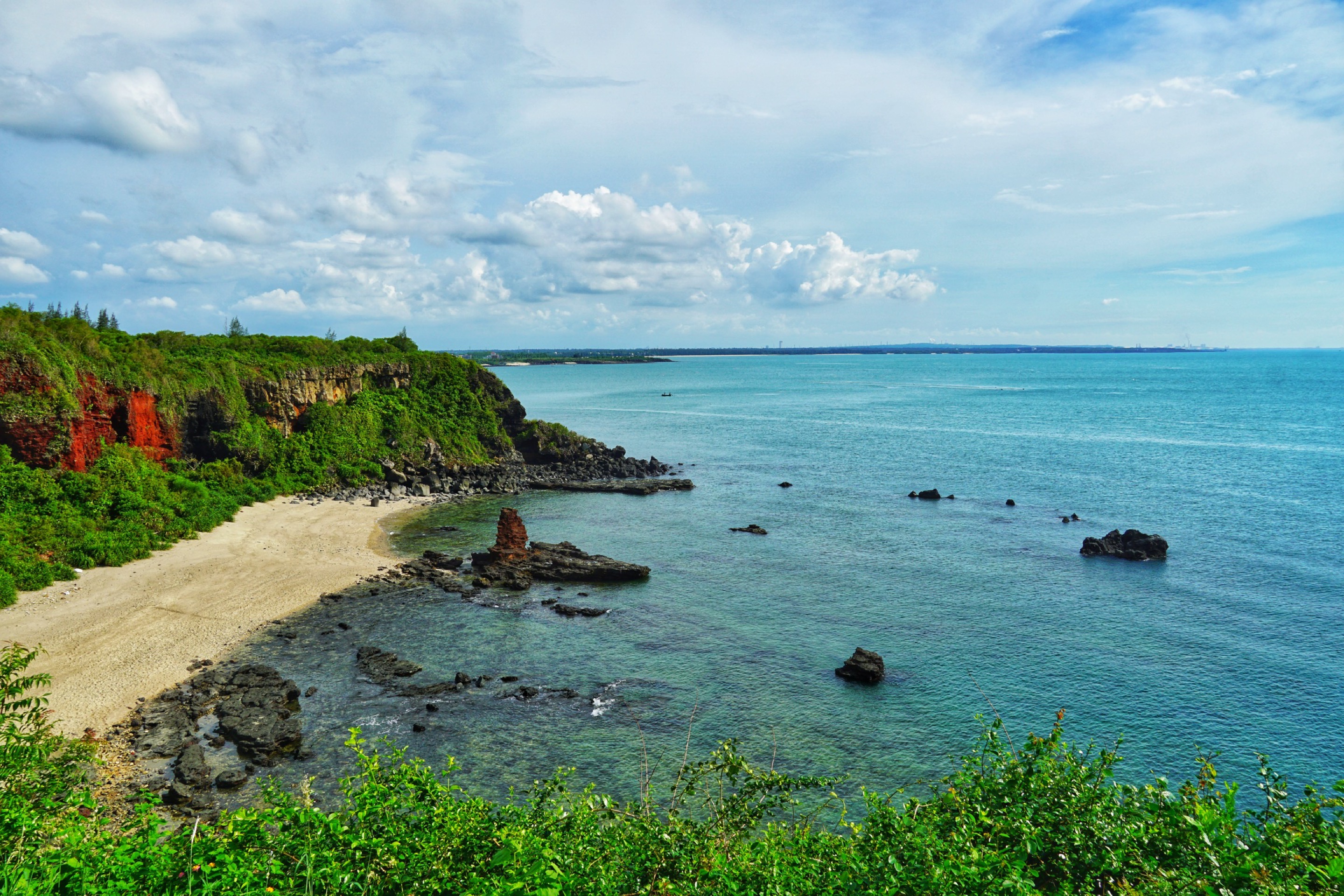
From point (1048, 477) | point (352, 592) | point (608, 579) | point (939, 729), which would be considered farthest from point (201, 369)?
point (1048, 477)

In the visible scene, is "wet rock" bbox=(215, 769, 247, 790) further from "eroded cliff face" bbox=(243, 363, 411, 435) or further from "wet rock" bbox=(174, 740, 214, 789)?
"eroded cliff face" bbox=(243, 363, 411, 435)

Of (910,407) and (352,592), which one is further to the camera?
(910,407)

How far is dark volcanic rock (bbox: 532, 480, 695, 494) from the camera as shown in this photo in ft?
238

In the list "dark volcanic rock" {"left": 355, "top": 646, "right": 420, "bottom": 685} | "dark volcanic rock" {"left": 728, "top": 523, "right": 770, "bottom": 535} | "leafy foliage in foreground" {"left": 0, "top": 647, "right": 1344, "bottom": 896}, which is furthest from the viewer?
"dark volcanic rock" {"left": 728, "top": 523, "right": 770, "bottom": 535}

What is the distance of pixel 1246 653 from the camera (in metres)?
33.4

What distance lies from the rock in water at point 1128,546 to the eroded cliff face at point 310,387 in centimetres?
6763

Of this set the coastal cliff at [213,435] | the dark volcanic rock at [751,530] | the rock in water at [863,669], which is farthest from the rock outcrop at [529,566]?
the coastal cliff at [213,435]

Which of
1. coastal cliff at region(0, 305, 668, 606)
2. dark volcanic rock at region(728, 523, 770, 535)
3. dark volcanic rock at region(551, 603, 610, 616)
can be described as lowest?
dark volcanic rock at region(551, 603, 610, 616)

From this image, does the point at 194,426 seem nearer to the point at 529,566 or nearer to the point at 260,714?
the point at 529,566

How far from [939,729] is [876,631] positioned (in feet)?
31.2

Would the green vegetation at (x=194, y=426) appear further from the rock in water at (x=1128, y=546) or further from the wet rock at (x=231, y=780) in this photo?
the rock in water at (x=1128, y=546)

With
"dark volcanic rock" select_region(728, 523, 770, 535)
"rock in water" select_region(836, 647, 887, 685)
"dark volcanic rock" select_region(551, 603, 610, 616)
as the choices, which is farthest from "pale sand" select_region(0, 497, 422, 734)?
"rock in water" select_region(836, 647, 887, 685)

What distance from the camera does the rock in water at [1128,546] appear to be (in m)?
47.5

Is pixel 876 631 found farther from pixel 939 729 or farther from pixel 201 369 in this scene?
pixel 201 369
